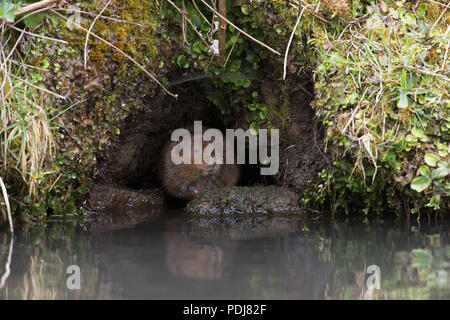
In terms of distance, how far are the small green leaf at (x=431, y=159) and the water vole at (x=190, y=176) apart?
173 centimetres

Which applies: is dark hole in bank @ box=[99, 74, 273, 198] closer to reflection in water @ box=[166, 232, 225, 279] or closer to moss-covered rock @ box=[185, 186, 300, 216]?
moss-covered rock @ box=[185, 186, 300, 216]

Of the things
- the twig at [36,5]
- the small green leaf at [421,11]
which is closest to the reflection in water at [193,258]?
the twig at [36,5]

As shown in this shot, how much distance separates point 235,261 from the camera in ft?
7.30

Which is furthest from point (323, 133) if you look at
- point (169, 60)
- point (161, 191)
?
point (161, 191)

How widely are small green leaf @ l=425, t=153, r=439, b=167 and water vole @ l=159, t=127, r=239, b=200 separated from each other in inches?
68.2

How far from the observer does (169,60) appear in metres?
3.58

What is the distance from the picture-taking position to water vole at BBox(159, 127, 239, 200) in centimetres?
418

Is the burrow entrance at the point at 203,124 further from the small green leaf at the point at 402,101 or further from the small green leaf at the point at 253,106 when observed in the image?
the small green leaf at the point at 402,101

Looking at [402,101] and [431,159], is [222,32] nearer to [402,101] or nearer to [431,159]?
[402,101]

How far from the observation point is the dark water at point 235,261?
1.86 meters

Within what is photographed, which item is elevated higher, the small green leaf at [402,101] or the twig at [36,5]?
the twig at [36,5]

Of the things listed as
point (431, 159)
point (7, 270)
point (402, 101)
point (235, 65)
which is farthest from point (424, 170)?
point (7, 270)

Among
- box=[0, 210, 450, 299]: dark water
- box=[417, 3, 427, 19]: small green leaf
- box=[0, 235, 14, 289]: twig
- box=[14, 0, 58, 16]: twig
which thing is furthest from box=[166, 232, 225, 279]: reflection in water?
box=[417, 3, 427, 19]: small green leaf

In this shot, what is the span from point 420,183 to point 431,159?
148 mm
